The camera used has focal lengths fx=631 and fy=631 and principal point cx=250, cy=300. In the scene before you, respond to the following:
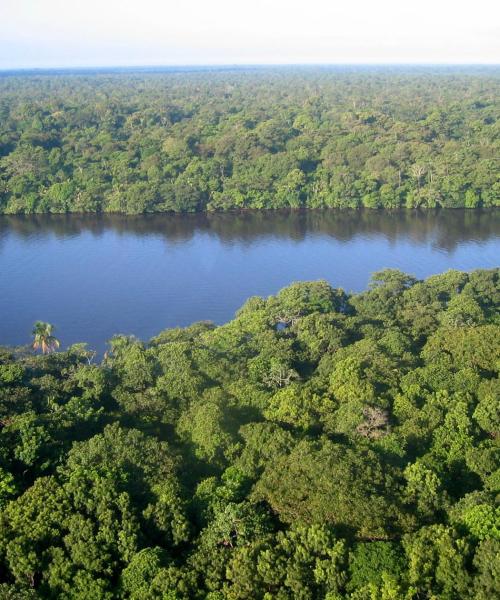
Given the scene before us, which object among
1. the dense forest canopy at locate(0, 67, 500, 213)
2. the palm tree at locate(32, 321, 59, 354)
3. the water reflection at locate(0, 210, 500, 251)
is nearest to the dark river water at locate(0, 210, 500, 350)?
the water reflection at locate(0, 210, 500, 251)

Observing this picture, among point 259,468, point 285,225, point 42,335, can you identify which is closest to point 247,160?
point 285,225

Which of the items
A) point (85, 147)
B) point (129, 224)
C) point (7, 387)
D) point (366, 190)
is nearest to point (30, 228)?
point (129, 224)

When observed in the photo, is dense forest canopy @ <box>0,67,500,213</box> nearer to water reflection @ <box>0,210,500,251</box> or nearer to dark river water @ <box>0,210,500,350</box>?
water reflection @ <box>0,210,500,251</box>

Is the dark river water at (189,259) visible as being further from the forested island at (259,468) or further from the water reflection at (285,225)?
the forested island at (259,468)

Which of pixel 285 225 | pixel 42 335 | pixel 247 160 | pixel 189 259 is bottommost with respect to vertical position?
pixel 42 335

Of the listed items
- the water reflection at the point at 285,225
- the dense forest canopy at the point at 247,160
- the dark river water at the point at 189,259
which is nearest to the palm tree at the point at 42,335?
the dark river water at the point at 189,259

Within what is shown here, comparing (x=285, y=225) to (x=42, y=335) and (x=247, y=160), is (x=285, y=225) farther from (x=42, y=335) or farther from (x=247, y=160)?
(x=42, y=335)
